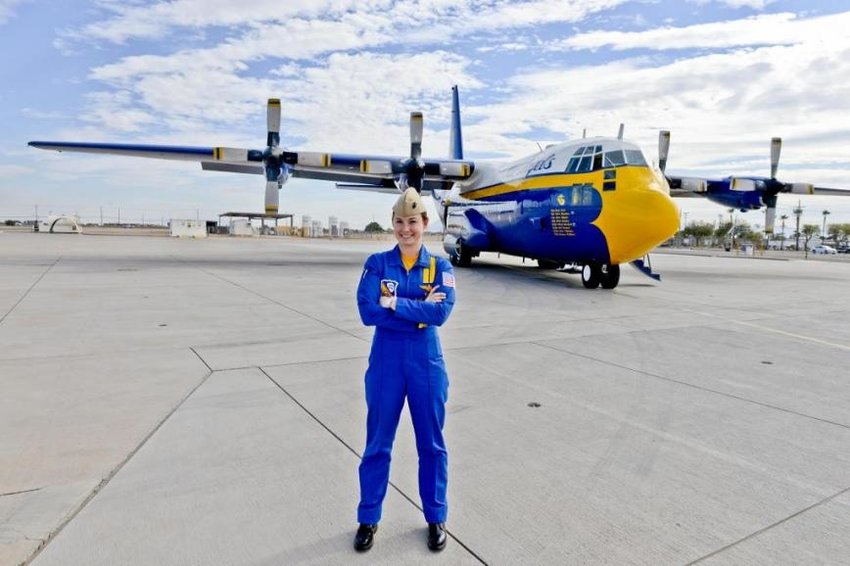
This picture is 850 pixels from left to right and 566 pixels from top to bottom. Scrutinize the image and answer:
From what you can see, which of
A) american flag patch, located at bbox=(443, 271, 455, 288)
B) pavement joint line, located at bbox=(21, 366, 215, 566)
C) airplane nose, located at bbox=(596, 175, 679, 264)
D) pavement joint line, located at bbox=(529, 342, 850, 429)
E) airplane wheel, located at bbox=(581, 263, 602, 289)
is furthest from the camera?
airplane wheel, located at bbox=(581, 263, 602, 289)

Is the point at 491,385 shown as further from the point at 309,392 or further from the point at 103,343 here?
the point at 103,343

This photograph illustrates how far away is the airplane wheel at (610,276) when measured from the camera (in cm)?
1434

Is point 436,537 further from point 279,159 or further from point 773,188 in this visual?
point 773,188

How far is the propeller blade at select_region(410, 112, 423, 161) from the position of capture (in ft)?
70.5

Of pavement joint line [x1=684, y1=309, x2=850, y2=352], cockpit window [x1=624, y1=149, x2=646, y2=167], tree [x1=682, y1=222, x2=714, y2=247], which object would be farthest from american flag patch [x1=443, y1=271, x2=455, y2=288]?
tree [x1=682, y1=222, x2=714, y2=247]

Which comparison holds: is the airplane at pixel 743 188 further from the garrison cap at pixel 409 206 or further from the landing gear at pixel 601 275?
the garrison cap at pixel 409 206

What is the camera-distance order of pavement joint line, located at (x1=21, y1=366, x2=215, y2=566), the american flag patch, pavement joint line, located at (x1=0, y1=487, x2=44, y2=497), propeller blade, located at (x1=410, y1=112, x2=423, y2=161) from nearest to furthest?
1. pavement joint line, located at (x1=21, y1=366, x2=215, y2=566)
2. the american flag patch
3. pavement joint line, located at (x1=0, y1=487, x2=44, y2=497)
4. propeller blade, located at (x1=410, y1=112, x2=423, y2=161)

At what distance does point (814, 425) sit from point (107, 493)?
17.2ft

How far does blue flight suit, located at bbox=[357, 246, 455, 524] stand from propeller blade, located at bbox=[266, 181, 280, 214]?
61.4 feet

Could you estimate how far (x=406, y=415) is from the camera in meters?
Result: 4.53

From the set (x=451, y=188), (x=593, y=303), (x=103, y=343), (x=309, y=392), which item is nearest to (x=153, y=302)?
(x=103, y=343)

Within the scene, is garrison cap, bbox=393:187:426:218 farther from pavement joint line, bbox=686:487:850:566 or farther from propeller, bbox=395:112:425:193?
propeller, bbox=395:112:425:193

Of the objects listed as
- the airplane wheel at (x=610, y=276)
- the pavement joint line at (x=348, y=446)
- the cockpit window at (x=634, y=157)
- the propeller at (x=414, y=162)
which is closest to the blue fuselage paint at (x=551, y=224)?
the airplane wheel at (x=610, y=276)

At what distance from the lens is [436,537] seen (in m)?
2.65
